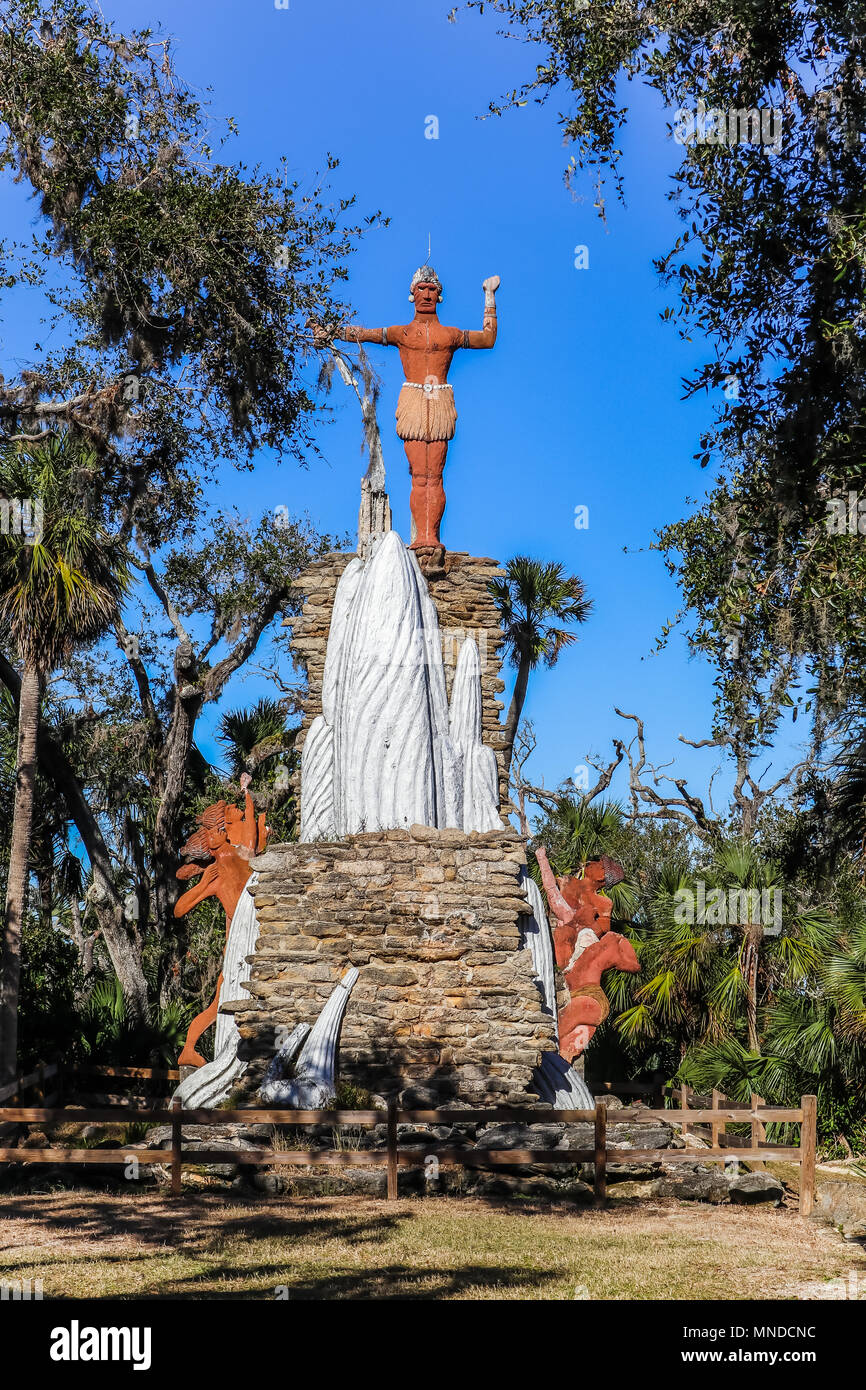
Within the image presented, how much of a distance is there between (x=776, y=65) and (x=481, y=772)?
804cm

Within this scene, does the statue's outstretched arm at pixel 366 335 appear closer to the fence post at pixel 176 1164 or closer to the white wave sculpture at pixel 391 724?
the white wave sculpture at pixel 391 724

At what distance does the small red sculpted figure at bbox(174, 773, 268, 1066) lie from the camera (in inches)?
607

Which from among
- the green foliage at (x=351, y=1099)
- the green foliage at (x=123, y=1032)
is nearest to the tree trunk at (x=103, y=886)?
the green foliage at (x=123, y=1032)

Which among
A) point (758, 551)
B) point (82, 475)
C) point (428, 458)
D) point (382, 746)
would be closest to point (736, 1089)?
point (382, 746)

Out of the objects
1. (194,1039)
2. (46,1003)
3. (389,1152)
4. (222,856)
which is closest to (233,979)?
(222,856)

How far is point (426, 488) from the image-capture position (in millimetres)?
17000

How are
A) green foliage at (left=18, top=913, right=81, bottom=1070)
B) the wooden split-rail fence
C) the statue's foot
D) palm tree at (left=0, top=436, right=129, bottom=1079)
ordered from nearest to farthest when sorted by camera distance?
the wooden split-rail fence → palm tree at (left=0, top=436, right=129, bottom=1079) → the statue's foot → green foliage at (left=18, top=913, right=81, bottom=1070)

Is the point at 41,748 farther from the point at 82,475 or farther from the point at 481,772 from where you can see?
the point at 481,772

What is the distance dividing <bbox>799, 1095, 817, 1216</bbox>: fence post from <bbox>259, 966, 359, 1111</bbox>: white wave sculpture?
3.73 meters

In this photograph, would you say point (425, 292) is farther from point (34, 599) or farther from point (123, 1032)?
point (123, 1032)

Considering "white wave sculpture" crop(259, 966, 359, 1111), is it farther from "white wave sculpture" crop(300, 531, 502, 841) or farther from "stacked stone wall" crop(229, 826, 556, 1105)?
"white wave sculpture" crop(300, 531, 502, 841)

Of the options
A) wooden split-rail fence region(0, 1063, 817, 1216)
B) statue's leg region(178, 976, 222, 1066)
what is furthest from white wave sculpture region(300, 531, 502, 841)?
wooden split-rail fence region(0, 1063, 817, 1216)

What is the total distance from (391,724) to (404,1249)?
7393mm

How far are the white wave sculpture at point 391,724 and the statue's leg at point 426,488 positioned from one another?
111cm
